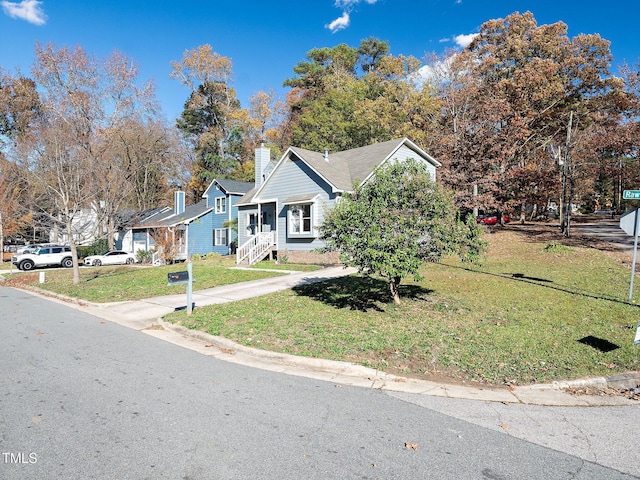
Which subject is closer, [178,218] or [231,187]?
[231,187]

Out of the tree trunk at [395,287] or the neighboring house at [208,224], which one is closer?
the tree trunk at [395,287]

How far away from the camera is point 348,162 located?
24.2 m

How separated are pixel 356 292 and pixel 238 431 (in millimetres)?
7771

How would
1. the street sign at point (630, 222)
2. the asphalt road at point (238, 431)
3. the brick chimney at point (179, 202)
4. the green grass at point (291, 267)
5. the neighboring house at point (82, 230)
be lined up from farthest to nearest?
the brick chimney at point (179, 202)
the neighboring house at point (82, 230)
the green grass at point (291, 267)
the street sign at point (630, 222)
the asphalt road at point (238, 431)

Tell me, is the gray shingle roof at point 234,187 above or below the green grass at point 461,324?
above

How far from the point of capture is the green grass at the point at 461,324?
6.18 m

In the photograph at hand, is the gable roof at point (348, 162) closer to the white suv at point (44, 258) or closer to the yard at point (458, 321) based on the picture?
the yard at point (458, 321)

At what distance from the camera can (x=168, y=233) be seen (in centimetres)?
3109

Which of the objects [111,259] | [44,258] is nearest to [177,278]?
[111,259]

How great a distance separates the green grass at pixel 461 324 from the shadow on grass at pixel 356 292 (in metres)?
0.03

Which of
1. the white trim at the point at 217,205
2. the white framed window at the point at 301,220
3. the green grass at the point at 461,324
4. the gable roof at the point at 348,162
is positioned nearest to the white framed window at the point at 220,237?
the white trim at the point at 217,205

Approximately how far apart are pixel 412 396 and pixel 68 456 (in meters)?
3.75

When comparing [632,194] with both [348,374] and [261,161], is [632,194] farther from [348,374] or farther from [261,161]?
[261,161]

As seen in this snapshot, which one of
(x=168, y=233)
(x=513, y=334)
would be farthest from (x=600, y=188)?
(x=513, y=334)
